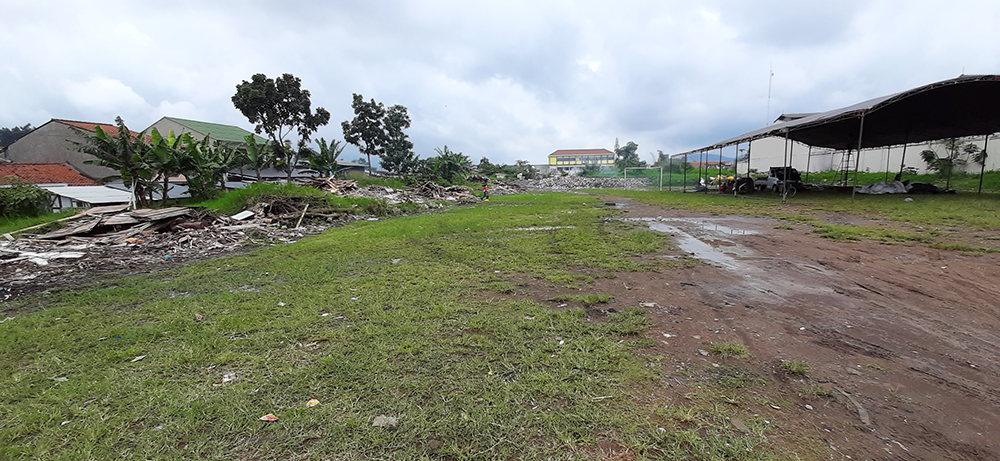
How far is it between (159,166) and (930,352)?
20.7 metres

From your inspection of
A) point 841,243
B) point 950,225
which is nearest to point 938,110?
point 950,225

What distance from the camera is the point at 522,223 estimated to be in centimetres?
1258

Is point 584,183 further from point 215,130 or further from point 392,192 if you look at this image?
point 215,130

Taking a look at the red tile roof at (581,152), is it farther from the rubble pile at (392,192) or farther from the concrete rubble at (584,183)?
the rubble pile at (392,192)

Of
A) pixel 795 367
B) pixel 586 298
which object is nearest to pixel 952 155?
pixel 586 298

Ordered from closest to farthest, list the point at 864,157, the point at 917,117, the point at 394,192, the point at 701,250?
the point at 701,250
the point at 917,117
the point at 394,192
the point at 864,157

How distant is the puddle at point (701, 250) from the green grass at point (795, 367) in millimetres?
3195

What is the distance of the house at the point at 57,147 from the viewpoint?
2605 cm

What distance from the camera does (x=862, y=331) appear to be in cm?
355

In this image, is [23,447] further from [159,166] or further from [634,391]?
[159,166]

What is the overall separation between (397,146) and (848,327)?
38.5m

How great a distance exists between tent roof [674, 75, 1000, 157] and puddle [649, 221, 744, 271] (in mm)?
10841

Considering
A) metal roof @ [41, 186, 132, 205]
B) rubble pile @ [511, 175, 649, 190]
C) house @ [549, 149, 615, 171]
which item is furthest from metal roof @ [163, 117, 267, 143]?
house @ [549, 149, 615, 171]

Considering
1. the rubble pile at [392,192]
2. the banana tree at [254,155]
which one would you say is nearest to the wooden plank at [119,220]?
the rubble pile at [392,192]
